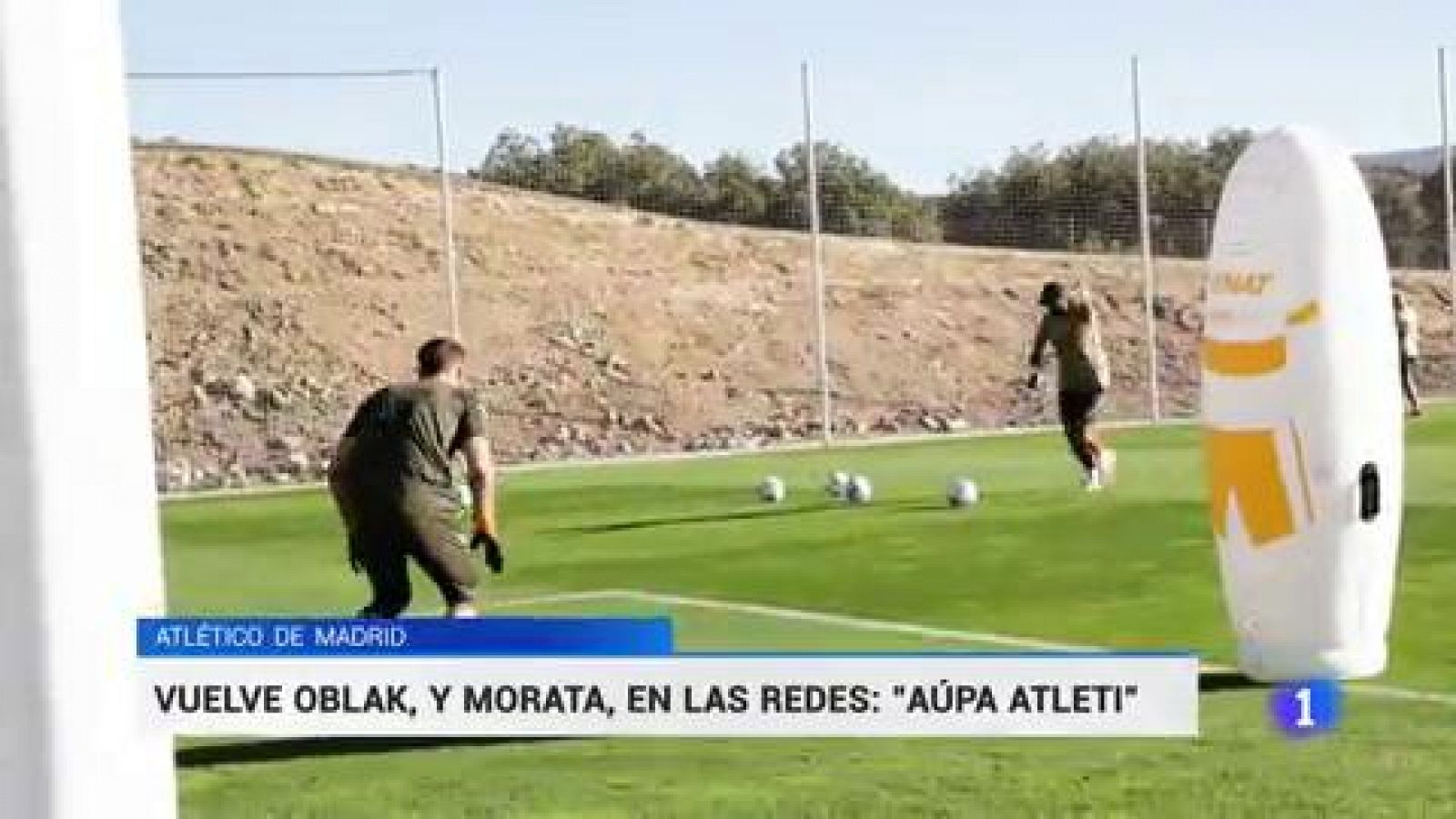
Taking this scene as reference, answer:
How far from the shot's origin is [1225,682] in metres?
7.97

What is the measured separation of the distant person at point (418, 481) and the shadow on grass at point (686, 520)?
7391 millimetres

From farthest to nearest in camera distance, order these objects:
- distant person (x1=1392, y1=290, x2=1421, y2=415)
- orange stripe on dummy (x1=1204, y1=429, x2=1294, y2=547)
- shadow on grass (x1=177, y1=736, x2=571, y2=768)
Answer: distant person (x1=1392, y1=290, x2=1421, y2=415) → shadow on grass (x1=177, y1=736, x2=571, y2=768) → orange stripe on dummy (x1=1204, y1=429, x2=1294, y2=547)

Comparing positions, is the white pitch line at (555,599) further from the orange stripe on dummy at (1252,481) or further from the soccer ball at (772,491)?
the orange stripe on dummy at (1252,481)

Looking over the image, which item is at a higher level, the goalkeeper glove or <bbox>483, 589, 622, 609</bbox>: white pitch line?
the goalkeeper glove

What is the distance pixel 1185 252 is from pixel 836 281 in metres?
6.06

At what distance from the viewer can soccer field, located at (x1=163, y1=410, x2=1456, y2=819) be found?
255 inches

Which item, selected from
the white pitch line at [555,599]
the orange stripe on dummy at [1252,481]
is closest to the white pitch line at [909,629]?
the white pitch line at [555,599]

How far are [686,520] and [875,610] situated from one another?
5.76 meters

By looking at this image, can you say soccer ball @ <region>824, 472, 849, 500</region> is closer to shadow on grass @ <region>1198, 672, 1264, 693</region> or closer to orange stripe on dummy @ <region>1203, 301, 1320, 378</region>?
shadow on grass @ <region>1198, 672, 1264, 693</region>

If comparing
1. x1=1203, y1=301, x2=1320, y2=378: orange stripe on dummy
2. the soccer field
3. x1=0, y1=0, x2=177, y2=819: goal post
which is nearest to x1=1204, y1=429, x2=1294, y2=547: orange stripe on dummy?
x1=1203, y1=301, x2=1320, y2=378: orange stripe on dummy

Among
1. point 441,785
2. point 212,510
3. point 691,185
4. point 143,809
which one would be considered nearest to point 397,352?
point 691,185

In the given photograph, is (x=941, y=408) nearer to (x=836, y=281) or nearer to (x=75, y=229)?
(x=836, y=281)

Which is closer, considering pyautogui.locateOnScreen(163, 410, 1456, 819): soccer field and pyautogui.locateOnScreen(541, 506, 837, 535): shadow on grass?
pyautogui.locateOnScreen(163, 410, 1456, 819): soccer field
